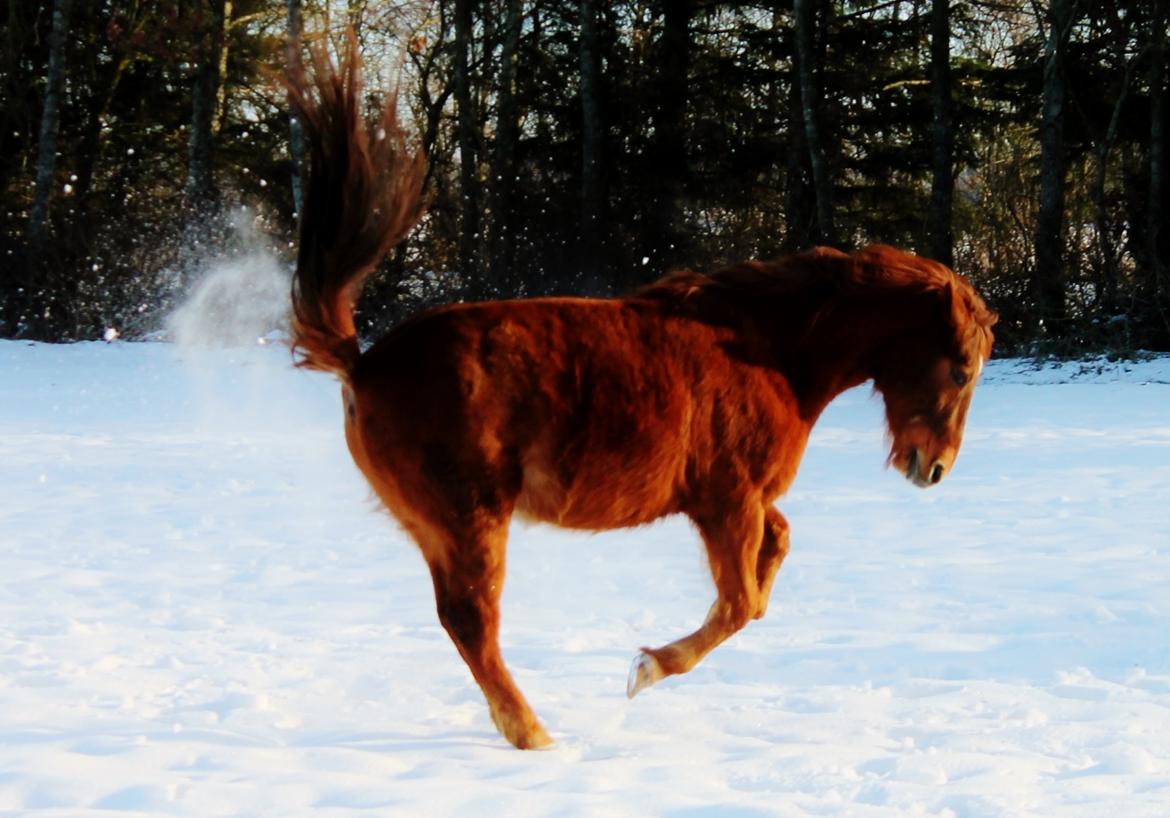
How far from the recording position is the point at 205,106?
22797 millimetres

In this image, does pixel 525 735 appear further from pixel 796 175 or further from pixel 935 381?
pixel 796 175

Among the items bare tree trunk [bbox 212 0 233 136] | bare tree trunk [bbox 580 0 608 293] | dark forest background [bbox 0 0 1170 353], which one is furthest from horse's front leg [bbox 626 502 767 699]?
bare tree trunk [bbox 212 0 233 136]

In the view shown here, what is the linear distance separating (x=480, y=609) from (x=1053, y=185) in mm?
16716

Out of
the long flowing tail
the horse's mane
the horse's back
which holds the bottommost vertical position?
the horse's back

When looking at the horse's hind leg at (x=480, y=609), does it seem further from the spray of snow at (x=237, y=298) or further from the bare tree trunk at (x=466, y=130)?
the bare tree trunk at (x=466, y=130)

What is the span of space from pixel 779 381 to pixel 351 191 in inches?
61.6

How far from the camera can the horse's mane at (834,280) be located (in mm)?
4465

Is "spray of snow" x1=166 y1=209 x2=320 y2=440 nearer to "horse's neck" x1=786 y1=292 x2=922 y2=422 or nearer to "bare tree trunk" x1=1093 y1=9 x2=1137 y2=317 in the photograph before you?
"bare tree trunk" x1=1093 y1=9 x2=1137 y2=317

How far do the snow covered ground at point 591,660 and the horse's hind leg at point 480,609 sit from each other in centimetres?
15

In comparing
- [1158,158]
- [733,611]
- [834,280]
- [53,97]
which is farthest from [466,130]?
[733,611]

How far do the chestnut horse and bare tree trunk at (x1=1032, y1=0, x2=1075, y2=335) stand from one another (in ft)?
47.2

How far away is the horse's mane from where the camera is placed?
14.6ft

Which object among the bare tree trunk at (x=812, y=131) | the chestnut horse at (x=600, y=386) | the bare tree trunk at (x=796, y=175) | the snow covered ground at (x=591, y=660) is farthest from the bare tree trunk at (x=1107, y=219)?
the chestnut horse at (x=600, y=386)

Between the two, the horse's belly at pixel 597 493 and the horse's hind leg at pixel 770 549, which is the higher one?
the horse's belly at pixel 597 493
